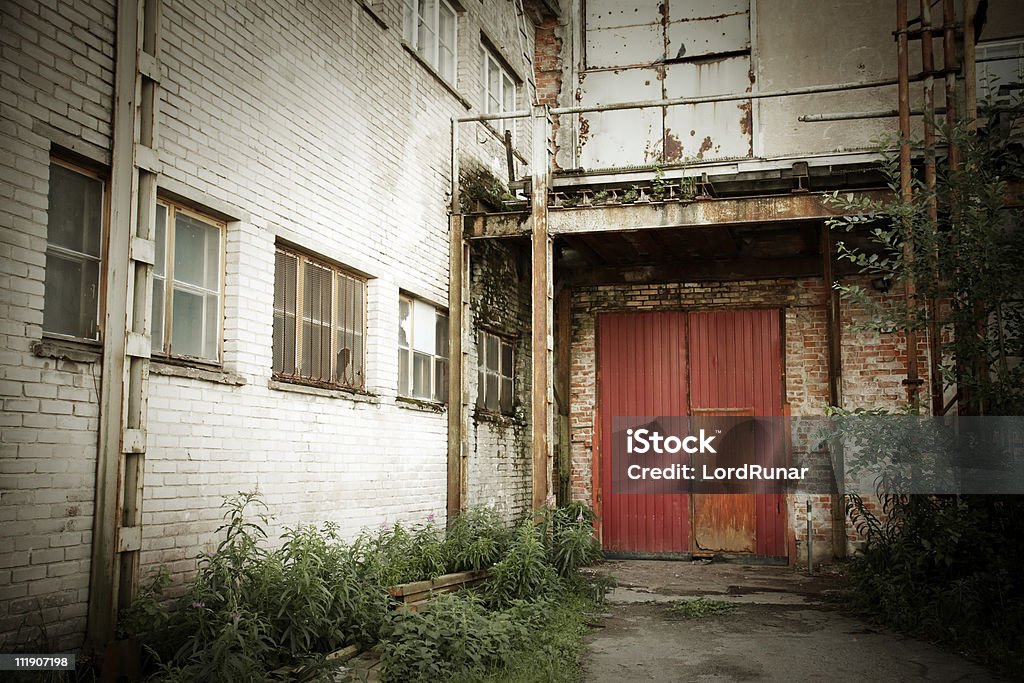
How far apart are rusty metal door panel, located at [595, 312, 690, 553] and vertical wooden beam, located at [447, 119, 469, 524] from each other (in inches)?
142

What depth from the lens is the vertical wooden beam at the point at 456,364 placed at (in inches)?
387

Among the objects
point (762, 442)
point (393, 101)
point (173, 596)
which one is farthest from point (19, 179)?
point (762, 442)

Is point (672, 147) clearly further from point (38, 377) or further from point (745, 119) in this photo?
point (38, 377)

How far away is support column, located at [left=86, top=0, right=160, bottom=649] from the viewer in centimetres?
482

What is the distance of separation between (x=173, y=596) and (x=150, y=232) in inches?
87.7

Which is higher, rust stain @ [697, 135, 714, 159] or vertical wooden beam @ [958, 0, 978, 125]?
rust stain @ [697, 135, 714, 159]

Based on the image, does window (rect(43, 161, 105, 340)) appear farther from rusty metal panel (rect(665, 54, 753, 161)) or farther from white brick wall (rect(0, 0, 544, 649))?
rusty metal panel (rect(665, 54, 753, 161))

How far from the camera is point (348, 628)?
5.95 metres

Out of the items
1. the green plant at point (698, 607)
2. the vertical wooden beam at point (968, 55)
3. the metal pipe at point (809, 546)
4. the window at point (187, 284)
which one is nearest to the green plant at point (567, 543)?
the green plant at point (698, 607)

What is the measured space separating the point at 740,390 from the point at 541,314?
4.44m

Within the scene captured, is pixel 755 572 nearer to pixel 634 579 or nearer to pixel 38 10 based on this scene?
pixel 634 579

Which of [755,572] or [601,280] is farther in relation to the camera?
[601,280]

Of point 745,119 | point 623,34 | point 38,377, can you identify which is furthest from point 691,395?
point 38,377

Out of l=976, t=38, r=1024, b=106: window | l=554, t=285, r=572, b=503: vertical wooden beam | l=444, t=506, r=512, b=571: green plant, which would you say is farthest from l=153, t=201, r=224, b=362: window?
l=976, t=38, r=1024, b=106: window
